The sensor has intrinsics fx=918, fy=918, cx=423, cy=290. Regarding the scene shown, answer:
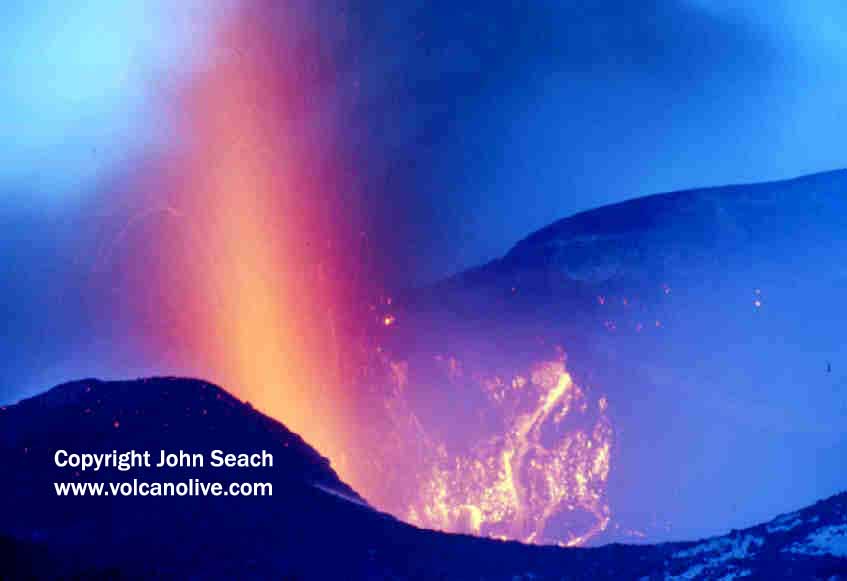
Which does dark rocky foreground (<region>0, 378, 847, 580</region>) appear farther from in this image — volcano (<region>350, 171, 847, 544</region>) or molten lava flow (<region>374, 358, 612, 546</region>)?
volcano (<region>350, 171, 847, 544</region>)

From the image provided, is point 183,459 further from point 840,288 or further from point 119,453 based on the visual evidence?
point 840,288

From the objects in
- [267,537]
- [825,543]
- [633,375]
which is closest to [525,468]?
[633,375]

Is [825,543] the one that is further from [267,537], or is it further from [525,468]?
[525,468]

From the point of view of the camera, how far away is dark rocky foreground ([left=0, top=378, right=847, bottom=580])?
82.5ft

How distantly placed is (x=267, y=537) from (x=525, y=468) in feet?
88.7

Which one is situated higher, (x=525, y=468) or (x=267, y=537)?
(x=525, y=468)

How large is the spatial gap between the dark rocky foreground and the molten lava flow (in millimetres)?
16746

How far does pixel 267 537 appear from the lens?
28.8 m

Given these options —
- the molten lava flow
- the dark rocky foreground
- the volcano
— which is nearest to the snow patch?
the dark rocky foreground

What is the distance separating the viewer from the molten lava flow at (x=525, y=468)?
50781mm

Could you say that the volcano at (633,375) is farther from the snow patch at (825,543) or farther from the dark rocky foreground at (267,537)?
the snow patch at (825,543)

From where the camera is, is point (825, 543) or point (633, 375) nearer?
point (825, 543)

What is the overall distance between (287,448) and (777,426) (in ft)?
92.7

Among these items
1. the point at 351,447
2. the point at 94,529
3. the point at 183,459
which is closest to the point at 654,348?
the point at 351,447
